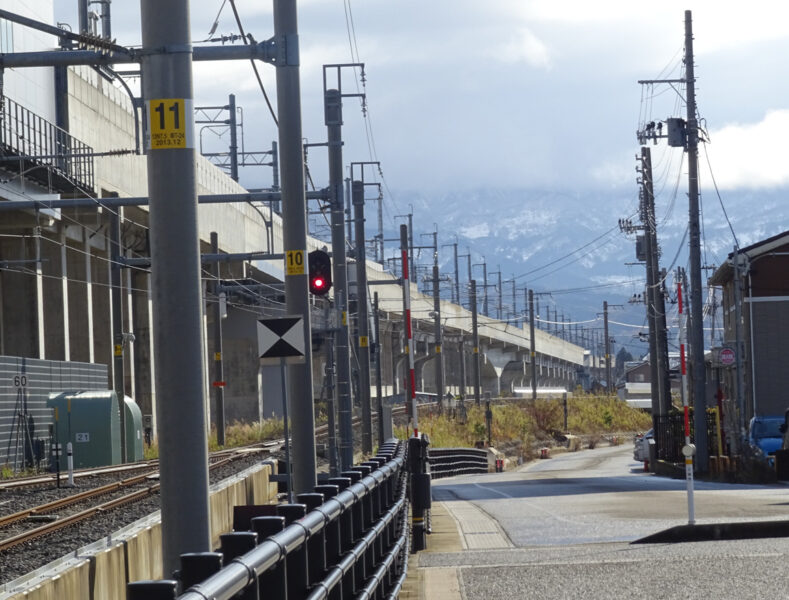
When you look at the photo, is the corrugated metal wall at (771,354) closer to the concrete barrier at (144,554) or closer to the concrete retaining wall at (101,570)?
the concrete retaining wall at (101,570)

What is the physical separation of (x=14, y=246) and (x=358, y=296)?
10729mm

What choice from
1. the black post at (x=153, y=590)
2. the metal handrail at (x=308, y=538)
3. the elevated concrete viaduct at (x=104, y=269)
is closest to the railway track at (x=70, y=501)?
the elevated concrete viaduct at (x=104, y=269)

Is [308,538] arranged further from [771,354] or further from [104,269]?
[104,269]

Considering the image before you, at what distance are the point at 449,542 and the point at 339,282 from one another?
15188 millimetres

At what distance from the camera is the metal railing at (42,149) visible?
3372 centimetres

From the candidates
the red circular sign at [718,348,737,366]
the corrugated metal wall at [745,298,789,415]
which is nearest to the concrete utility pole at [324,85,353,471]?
the red circular sign at [718,348,737,366]

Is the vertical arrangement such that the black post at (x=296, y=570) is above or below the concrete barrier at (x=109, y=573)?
above

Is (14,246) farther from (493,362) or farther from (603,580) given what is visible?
(493,362)

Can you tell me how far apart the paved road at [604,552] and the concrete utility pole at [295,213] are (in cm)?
205

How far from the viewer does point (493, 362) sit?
11956 cm

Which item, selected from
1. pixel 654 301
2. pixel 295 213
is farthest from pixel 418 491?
pixel 654 301

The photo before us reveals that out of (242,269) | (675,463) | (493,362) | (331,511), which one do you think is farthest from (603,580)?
(493,362)

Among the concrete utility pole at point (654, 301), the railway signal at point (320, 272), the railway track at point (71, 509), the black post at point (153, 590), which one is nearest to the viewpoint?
the black post at point (153, 590)

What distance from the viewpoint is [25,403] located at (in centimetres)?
3519
